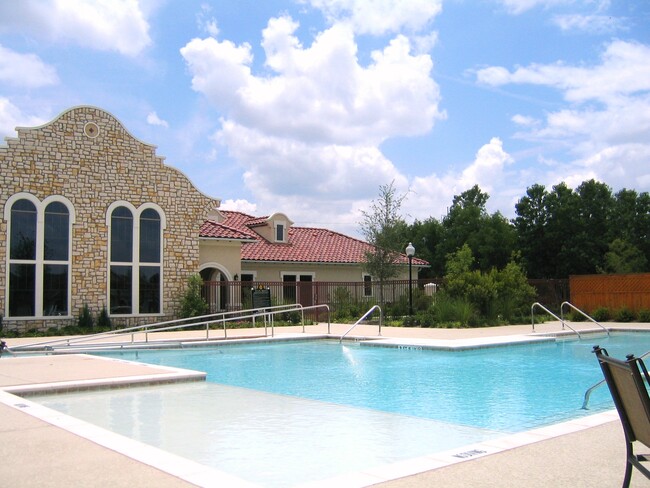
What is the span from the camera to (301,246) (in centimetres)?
3909

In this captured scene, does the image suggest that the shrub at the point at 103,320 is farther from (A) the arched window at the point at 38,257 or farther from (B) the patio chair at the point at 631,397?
(B) the patio chair at the point at 631,397

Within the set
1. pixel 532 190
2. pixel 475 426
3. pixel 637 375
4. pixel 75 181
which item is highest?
pixel 532 190

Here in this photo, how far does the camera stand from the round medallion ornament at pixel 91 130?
84.9 feet

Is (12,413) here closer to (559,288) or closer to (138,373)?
(138,373)

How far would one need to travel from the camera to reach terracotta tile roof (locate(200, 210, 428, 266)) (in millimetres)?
36062

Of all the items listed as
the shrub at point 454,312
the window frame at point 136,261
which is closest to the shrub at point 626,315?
the shrub at point 454,312

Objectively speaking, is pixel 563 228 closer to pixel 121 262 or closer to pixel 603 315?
pixel 603 315

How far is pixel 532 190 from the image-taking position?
63.5 metres

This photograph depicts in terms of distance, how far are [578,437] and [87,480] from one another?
4747 millimetres

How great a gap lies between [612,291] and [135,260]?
71.4 ft

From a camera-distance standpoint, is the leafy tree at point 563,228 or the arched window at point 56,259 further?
the leafy tree at point 563,228

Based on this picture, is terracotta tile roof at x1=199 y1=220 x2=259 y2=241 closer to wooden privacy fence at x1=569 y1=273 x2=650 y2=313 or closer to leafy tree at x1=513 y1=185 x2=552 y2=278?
wooden privacy fence at x1=569 y1=273 x2=650 y2=313

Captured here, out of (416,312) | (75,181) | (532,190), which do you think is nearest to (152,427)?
(75,181)

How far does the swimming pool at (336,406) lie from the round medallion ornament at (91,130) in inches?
495
